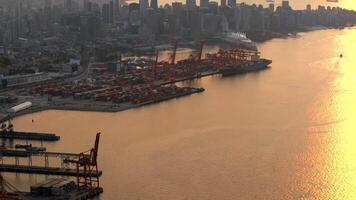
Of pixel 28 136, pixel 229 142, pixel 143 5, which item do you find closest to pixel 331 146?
pixel 229 142

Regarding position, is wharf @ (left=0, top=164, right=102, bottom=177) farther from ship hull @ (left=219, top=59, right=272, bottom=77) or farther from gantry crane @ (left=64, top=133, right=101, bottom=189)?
ship hull @ (left=219, top=59, right=272, bottom=77)

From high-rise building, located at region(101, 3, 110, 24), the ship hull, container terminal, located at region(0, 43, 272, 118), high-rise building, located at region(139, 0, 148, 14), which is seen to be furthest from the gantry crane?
high-rise building, located at region(139, 0, 148, 14)

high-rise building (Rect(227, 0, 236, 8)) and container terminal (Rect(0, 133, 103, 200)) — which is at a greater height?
high-rise building (Rect(227, 0, 236, 8))

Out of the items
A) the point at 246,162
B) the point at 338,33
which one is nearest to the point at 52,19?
the point at 338,33

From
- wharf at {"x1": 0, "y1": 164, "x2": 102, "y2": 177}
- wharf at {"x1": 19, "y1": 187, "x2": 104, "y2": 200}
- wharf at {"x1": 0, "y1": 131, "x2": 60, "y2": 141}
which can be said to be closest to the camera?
wharf at {"x1": 19, "y1": 187, "x2": 104, "y2": 200}

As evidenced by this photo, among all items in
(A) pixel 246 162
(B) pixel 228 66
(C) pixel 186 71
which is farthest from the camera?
(B) pixel 228 66

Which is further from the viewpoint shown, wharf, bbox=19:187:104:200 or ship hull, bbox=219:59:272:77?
ship hull, bbox=219:59:272:77

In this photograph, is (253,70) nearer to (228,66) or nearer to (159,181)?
(228,66)
